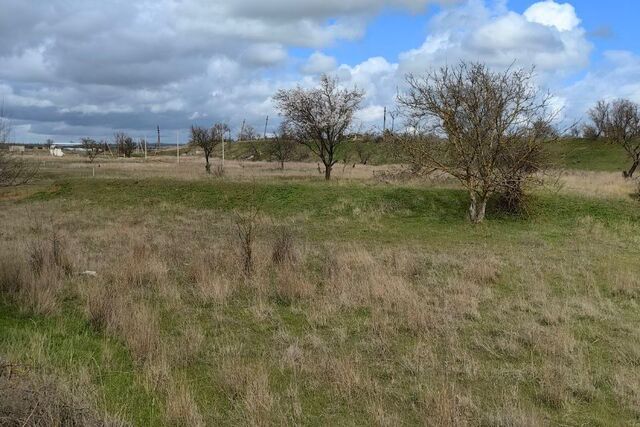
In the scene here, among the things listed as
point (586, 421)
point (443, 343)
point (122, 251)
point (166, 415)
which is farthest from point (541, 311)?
point (122, 251)

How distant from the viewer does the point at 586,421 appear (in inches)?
198

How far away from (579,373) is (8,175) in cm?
1339

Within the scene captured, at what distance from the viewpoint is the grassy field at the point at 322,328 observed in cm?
509

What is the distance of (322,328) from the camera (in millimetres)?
7977

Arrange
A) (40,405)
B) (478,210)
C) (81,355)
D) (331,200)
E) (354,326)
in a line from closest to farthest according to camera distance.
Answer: (40,405)
(81,355)
(354,326)
(478,210)
(331,200)

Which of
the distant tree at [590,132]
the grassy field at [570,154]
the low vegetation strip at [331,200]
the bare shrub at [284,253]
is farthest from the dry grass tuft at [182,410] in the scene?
the distant tree at [590,132]

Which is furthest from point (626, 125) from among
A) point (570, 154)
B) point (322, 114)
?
point (322, 114)

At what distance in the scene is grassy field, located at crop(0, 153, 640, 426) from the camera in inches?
200

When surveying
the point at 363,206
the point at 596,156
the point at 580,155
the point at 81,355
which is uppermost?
the point at 580,155

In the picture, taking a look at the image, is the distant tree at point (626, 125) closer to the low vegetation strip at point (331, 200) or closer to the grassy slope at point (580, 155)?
the grassy slope at point (580, 155)

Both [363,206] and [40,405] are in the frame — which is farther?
[363,206]

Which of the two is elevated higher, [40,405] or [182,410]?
[40,405]

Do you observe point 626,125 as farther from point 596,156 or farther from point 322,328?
point 322,328

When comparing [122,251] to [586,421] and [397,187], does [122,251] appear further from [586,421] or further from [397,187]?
[397,187]
